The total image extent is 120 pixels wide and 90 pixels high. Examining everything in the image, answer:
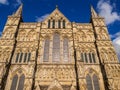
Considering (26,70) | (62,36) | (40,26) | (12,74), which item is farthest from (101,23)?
(12,74)

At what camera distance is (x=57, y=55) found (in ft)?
87.7

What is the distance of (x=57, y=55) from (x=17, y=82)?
7484 mm

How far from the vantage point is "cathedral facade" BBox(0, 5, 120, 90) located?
23016mm

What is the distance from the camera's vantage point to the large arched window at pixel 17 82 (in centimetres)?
2274

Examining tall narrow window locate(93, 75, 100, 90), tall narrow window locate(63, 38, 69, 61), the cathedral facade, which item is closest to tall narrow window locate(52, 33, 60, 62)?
the cathedral facade

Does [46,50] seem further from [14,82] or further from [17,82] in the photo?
[14,82]

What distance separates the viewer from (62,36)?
29.3 meters

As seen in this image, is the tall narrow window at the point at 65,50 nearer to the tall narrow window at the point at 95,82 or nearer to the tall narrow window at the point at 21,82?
the tall narrow window at the point at 95,82

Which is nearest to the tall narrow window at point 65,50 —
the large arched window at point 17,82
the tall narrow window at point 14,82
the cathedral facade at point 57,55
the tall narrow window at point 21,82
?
the cathedral facade at point 57,55

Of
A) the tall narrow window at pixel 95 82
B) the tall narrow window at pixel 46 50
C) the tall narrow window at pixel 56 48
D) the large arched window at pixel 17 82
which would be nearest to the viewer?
the large arched window at pixel 17 82

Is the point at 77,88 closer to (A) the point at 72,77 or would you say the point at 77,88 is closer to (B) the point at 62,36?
(A) the point at 72,77

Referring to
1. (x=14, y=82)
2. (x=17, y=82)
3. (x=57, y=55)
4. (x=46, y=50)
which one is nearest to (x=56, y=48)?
(x=57, y=55)

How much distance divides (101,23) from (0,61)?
1916cm

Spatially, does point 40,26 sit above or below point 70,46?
above
